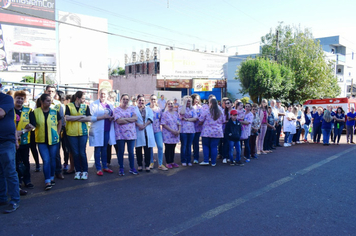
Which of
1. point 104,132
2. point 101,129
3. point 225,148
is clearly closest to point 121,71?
point 225,148

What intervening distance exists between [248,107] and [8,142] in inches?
265

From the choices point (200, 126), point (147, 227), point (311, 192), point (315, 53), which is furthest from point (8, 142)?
point (315, 53)

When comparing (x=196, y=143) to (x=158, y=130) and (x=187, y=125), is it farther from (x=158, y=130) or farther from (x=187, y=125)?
(x=158, y=130)

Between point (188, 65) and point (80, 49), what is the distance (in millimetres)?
14149

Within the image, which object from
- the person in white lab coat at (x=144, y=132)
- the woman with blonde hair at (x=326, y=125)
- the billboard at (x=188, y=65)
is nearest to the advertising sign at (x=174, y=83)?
the billboard at (x=188, y=65)

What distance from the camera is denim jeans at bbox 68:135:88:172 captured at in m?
6.14

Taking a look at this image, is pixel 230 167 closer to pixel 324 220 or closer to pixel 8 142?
pixel 324 220

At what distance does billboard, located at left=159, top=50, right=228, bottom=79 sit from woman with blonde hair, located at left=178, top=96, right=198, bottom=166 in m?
29.1

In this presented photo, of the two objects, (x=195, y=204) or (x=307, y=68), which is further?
(x=307, y=68)

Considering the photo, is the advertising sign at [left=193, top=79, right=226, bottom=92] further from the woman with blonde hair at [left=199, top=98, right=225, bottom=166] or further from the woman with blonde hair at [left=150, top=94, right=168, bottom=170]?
the woman with blonde hair at [left=150, top=94, right=168, bottom=170]

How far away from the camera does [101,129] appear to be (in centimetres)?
650

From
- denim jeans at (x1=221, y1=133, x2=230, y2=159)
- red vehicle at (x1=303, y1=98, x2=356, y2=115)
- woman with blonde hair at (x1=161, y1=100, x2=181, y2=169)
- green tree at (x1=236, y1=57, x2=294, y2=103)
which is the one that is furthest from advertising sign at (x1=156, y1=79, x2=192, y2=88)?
woman with blonde hair at (x1=161, y1=100, x2=181, y2=169)

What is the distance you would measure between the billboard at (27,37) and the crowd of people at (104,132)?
14780 mm

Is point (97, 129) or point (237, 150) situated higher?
point (97, 129)
